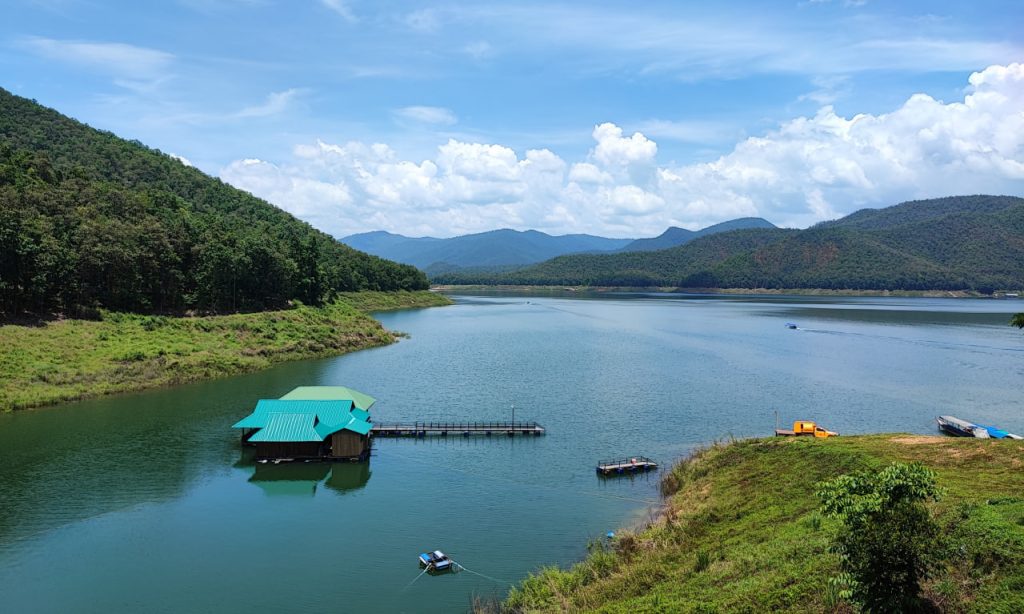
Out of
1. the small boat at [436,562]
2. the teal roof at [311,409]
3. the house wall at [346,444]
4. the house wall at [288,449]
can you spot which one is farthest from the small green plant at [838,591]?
the teal roof at [311,409]

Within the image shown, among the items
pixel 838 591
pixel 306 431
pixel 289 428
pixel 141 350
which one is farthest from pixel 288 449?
pixel 838 591

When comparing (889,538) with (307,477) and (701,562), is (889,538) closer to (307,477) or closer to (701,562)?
(701,562)

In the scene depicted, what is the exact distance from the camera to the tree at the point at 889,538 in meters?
17.0

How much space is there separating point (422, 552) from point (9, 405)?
4545cm

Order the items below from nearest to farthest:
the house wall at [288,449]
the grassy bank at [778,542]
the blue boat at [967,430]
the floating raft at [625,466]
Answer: the grassy bank at [778,542] → the floating raft at [625,466] → the house wall at [288,449] → the blue boat at [967,430]

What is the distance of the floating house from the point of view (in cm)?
4628

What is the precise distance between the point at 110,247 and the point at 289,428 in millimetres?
50998

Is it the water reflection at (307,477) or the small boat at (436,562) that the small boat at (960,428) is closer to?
the small boat at (436,562)

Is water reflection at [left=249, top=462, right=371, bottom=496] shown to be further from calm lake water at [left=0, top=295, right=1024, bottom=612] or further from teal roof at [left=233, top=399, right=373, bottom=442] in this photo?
teal roof at [left=233, top=399, right=373, bottom=442]

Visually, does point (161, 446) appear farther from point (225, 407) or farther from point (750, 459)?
point (750, 459)

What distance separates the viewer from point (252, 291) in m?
107

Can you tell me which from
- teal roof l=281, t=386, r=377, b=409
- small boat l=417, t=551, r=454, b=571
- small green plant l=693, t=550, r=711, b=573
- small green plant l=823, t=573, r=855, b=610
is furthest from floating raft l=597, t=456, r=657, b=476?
small green plant l=823, t=573, r=855, b=610

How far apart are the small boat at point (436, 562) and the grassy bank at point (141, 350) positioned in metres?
46.2


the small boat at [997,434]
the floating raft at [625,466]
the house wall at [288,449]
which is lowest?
the small boat at [997,434]
